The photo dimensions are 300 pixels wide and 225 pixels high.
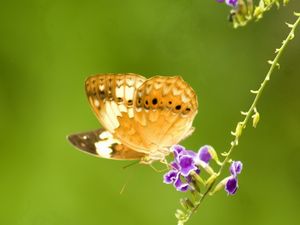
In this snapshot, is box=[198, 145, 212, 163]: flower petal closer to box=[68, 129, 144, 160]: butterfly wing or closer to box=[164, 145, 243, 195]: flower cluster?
box=[164, 145, 243, 195]: flower cluster

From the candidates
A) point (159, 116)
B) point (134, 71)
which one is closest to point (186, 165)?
point (159, 116)

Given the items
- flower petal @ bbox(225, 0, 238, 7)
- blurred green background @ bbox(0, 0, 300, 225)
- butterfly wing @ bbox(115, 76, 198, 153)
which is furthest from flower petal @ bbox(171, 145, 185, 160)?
blurred green background @ bbox(0, 0, 300, 225)

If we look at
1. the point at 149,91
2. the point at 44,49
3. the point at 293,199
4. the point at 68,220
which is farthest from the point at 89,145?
the point at 44,49

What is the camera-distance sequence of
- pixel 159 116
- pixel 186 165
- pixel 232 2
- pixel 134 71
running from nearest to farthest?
pixel 232 2
pixel 186 165
pixel 159 116
pixel 134 71

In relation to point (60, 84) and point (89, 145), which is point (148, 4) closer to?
point (60, 84)

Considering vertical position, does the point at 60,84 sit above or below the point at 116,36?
below

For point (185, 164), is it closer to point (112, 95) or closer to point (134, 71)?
point (112, 95)
